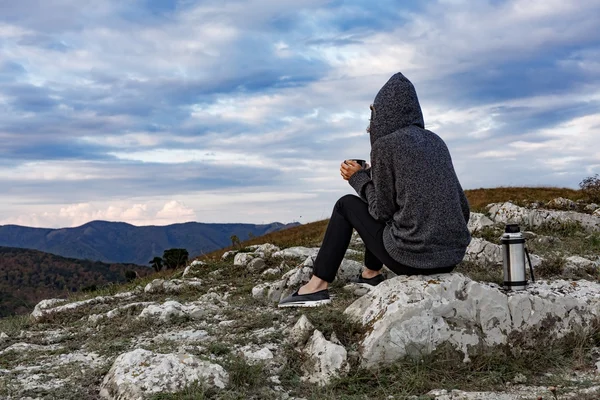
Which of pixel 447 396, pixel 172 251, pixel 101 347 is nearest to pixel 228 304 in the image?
pixel 101 347

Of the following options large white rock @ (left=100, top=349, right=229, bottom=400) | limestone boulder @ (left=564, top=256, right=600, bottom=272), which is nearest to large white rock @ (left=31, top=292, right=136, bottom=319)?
large white rock @ (left=100, top=349, right=229, bottom=400)

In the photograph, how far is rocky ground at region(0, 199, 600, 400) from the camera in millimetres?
4758

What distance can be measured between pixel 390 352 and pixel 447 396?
74 cm

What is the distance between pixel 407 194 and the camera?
5.44m

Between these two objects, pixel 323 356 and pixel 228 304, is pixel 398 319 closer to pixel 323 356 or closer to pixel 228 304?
pixel 323 356

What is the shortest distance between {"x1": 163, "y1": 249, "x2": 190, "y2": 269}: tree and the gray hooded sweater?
41.9ft

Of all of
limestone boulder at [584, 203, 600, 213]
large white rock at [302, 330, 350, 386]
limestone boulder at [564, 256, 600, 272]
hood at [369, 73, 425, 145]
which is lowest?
large white rock at [302, 330, 350, 386]

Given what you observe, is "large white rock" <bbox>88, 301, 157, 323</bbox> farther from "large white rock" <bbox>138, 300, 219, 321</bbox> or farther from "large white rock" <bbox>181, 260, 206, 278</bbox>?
"large white rock" <bbox>181, 260, 206, 278</bbox>

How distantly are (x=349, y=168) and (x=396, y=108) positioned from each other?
3.02 ft

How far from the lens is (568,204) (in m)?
19.0

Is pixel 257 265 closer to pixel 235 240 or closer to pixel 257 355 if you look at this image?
pixel 257 355

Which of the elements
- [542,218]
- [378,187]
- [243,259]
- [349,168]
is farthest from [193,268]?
[542,218]

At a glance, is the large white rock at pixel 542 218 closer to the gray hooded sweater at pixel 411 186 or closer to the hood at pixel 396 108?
the gray hooded sweater at pixel 411 186

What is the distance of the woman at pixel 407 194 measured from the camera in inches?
214
